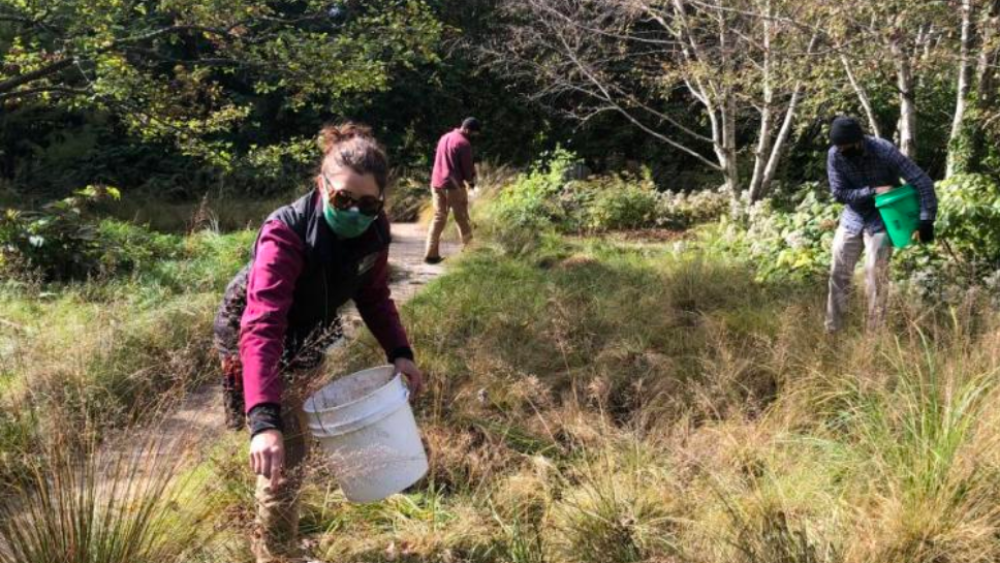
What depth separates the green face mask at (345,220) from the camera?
2461mm

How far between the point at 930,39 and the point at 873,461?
17.0ft

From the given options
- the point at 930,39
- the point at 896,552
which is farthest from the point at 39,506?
the point at 930,39

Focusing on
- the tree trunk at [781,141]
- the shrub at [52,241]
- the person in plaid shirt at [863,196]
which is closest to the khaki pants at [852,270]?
the person in plaid shirt at [863,196]

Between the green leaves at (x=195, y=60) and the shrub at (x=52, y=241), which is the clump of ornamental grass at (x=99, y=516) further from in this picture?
the green leaves at (x=195, y=60)

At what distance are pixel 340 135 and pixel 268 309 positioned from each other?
0.69 m

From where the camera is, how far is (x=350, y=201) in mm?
2449

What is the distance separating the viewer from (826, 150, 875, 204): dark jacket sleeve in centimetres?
515

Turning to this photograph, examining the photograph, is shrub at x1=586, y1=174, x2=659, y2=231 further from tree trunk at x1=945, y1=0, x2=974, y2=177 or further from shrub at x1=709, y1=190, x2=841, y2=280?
tree trunk at x1=945, y1=0, x2=974, y2=177

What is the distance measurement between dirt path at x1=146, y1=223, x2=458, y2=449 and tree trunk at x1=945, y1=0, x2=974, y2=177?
188 inches

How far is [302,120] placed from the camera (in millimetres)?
16297

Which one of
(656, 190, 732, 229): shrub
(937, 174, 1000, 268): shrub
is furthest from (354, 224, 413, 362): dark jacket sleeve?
(656, 190, 732, 229): shrub

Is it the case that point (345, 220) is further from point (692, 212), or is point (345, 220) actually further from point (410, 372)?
point (692, 212)

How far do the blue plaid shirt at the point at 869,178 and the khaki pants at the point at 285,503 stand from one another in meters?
4.06

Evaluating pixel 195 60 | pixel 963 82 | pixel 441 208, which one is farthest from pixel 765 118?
pixel 195 60
